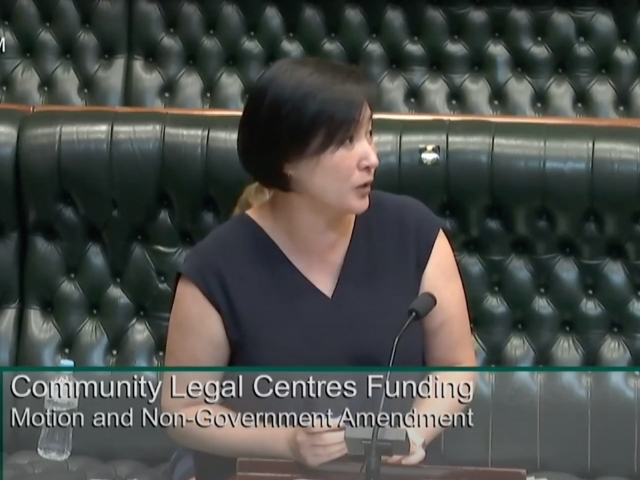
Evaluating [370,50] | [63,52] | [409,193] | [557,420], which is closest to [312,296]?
[557,420]

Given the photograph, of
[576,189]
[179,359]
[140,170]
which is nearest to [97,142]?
[140,170]

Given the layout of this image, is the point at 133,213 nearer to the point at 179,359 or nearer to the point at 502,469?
the point at 179,359

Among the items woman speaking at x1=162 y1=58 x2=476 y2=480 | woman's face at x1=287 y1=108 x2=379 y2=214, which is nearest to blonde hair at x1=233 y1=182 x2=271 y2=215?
woman speaking at x1=162 y1=58 x2=476 y2=480

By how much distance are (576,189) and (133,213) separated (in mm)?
842

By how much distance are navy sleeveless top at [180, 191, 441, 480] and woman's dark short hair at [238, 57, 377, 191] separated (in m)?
0.13

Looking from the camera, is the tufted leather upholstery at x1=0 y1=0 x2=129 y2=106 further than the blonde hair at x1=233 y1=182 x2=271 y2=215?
Yes

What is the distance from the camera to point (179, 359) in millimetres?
1025

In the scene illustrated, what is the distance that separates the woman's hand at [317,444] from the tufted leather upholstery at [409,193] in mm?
985

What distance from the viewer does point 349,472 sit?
0.61 meters

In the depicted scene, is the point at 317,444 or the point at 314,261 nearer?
the point at 317,444

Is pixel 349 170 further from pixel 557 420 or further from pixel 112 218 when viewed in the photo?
pixel 112 218

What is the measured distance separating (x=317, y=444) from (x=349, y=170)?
480 mm

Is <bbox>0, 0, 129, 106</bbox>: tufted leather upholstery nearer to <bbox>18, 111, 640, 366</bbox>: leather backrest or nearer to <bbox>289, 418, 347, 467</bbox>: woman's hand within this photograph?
<bbox>18, 111, 640, 366</bbox>: leather backrest

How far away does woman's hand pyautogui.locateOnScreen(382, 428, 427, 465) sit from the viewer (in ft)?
1.98
